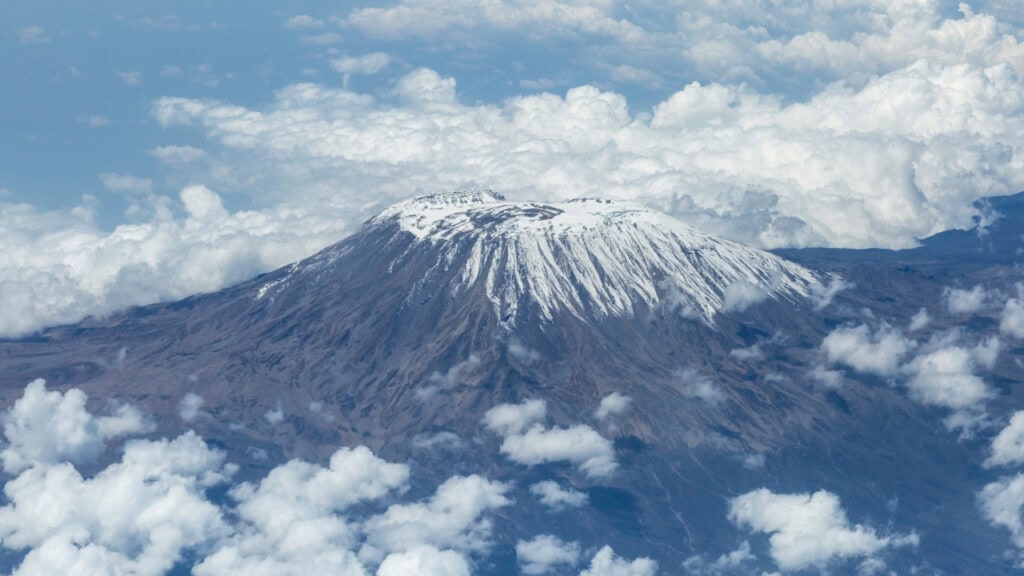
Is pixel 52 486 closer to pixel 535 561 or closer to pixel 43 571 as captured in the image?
pixel 43 571

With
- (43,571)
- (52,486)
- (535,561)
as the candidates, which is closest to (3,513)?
(52,486)

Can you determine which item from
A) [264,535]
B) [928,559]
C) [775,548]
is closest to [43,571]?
[264,535]

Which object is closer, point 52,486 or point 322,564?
point 322,564

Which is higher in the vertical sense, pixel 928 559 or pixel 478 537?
pixel 928 559

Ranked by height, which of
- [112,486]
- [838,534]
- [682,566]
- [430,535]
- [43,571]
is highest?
[838,534]

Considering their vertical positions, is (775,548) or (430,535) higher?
(775,548)

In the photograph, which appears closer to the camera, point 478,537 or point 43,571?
point 43,571

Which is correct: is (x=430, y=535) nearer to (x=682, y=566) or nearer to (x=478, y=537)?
(x=478, y=537)

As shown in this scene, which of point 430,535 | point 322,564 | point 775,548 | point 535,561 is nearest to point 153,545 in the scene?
point 322,564
